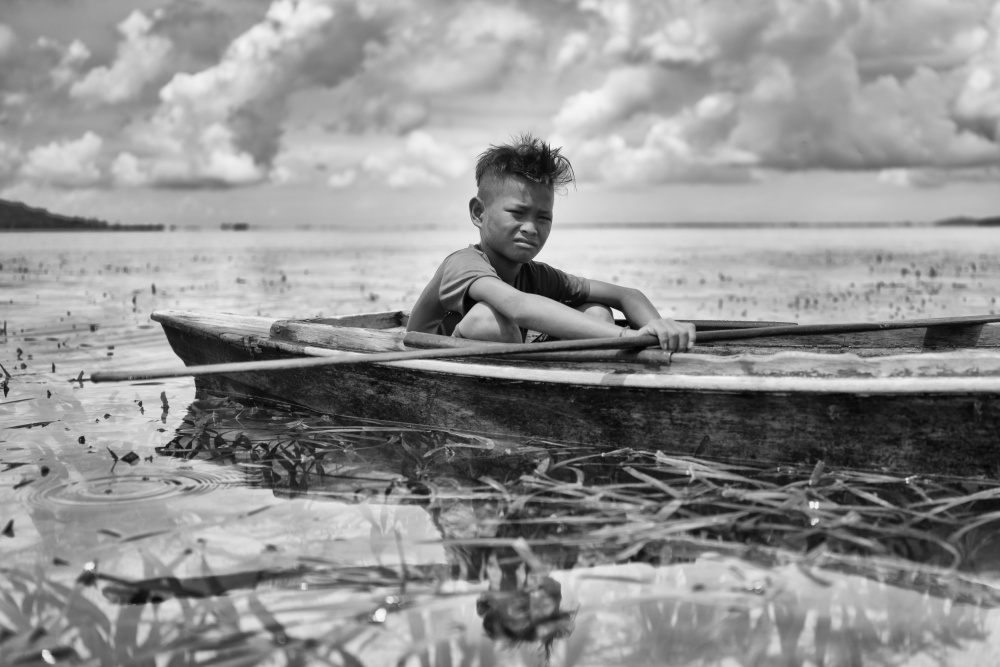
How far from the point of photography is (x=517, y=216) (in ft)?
14.0

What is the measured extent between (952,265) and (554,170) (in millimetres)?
20066

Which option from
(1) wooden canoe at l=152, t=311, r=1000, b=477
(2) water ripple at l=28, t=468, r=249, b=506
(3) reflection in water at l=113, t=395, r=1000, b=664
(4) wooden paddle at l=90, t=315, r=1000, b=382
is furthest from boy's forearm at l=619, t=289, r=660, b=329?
(2) water ripple at l=28, t=468, r=249, b=506

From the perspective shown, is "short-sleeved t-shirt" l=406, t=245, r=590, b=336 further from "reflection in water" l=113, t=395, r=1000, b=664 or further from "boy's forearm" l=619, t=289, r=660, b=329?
"reflection in water" l=113, t=395, r=1000, b=664

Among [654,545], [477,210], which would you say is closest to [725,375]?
[654,545]

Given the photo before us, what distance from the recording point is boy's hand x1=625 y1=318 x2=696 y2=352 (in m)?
3.65

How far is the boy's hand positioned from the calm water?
50 centimetres

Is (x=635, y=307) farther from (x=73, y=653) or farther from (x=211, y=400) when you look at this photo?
(x=73, y=653)

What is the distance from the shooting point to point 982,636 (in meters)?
2.18

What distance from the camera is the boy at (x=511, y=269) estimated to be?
12.9ft

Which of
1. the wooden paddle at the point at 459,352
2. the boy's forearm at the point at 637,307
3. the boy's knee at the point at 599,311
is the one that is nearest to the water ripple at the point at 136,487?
the wooden paddle at the point at 459,352

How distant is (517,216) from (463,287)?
0.47 meters

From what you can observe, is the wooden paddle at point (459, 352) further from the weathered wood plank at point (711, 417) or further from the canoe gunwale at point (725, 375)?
the weathered wood plank at point (711, 417)

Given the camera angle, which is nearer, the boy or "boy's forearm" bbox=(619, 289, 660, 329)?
the boy

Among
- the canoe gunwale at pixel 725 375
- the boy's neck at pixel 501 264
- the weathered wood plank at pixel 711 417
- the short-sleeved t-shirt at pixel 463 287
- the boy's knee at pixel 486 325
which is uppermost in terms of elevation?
the boy's neck at pixel 501 264
